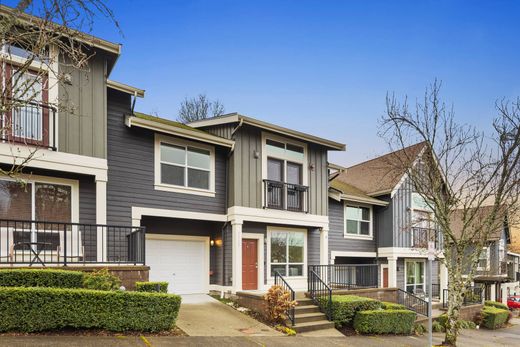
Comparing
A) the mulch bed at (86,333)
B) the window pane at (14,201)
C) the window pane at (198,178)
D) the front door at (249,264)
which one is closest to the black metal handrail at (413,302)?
the front door at (249,264)

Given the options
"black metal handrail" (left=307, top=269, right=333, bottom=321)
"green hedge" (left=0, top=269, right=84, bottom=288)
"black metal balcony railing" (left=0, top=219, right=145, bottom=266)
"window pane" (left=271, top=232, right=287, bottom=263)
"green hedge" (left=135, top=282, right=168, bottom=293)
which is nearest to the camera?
"green hedge" (left=0, top=269, right=84, bottom=288)

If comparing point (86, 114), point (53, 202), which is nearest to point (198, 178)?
point (86, 114)

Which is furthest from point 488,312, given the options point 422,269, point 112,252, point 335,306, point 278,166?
point 112,252

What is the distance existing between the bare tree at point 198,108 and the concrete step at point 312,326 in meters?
25.4

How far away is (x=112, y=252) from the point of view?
40.7 ft

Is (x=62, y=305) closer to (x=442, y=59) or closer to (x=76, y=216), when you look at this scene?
(x=76, y=216)

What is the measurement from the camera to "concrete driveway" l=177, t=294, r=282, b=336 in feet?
34.5

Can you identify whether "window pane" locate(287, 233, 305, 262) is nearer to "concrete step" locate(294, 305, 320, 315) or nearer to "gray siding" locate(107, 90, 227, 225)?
"concrete step" locate(294, 305, 320, 315)

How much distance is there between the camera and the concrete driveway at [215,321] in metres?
10.5

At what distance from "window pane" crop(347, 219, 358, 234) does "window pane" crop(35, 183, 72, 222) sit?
1389 centimetres

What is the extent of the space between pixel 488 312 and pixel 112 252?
1886 cm

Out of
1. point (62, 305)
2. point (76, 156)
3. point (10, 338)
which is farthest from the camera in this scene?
point (76, 156)

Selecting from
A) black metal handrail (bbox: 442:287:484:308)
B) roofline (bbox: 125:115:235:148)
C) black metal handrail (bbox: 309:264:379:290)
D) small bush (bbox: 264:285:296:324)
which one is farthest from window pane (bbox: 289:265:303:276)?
black metal handrail (bbox: 442:287:484:308)

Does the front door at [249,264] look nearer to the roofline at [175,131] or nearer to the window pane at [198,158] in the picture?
the window pane at [198,158]
